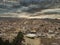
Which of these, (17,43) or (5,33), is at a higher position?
(17,43)

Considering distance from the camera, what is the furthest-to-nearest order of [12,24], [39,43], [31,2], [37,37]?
[31,2], [12,24], [37,37], [39,43]

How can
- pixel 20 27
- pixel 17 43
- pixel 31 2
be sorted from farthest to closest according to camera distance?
pixel 31 2 < pixel 20 27 < pixel 17 43

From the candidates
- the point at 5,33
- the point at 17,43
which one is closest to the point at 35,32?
the point at 5,33

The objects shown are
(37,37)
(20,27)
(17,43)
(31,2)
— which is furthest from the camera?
(31,2)

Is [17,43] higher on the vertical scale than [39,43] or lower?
higher

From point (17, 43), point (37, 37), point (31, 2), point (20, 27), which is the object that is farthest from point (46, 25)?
point (31, 2)

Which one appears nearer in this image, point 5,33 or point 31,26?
point 5,33

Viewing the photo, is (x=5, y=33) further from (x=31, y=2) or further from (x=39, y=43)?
(x=31, y=2)

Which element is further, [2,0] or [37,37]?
[2,0]

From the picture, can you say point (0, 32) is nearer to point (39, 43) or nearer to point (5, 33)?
point (5, 33)
